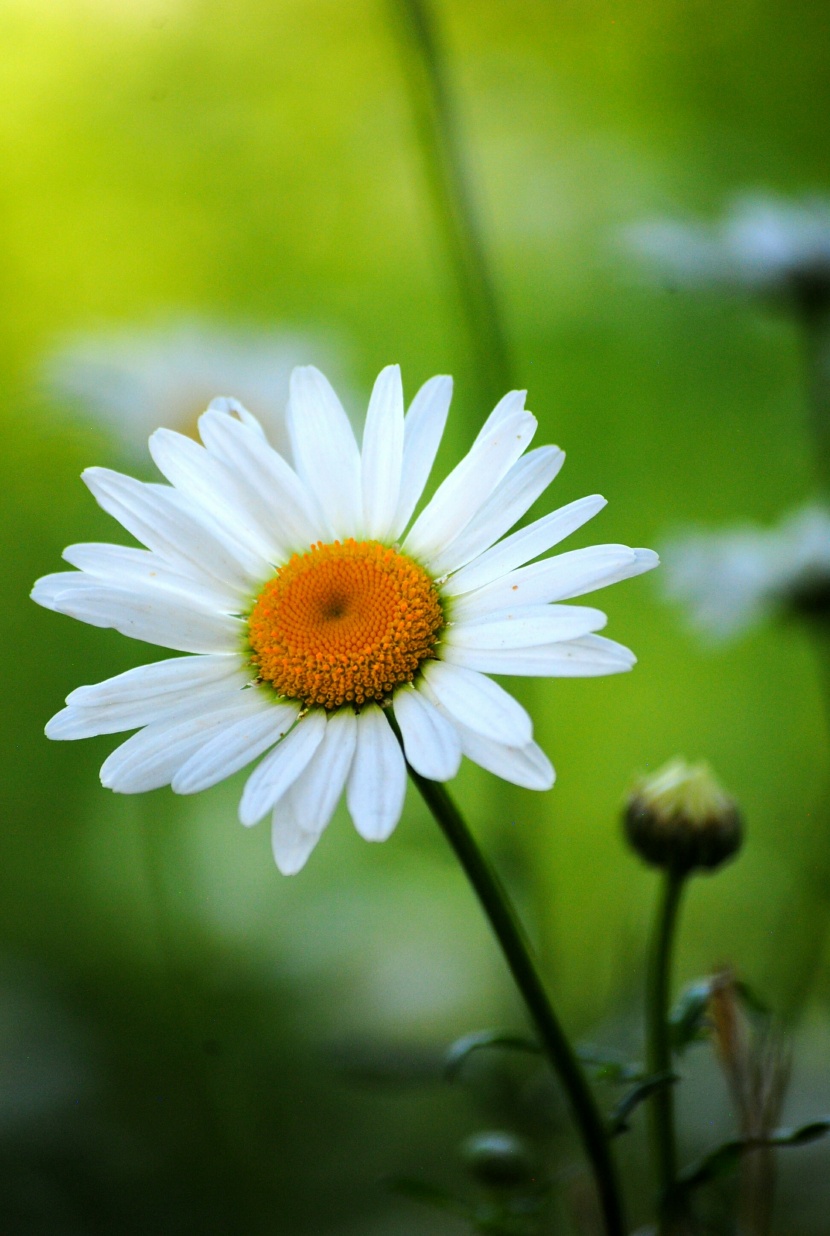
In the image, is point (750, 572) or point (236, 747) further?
point (750, 572)

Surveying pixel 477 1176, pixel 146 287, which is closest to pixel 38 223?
pixel 146 287

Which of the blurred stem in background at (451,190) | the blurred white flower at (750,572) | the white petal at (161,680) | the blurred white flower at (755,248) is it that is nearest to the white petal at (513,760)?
the white petal at (161,680)

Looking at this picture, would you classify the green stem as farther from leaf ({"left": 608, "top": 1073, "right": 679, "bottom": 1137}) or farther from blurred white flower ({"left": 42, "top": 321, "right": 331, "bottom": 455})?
blurred white flower ({"left": 42, "top": 321, "right": 331, "bottom": 455})

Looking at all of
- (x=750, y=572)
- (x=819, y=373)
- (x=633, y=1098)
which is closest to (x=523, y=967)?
(x=633, y=1098)

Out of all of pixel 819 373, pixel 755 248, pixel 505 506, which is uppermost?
pixel 755 248

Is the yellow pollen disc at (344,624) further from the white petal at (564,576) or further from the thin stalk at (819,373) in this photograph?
the thin stalk at (819,373)

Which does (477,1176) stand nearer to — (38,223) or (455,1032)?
(455,1032)

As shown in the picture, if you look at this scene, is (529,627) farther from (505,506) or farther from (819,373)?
(819,373)

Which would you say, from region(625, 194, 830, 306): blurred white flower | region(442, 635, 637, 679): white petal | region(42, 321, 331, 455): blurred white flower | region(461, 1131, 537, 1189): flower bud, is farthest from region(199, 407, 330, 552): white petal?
region(625, 194, 830, 306): blurred white flower
